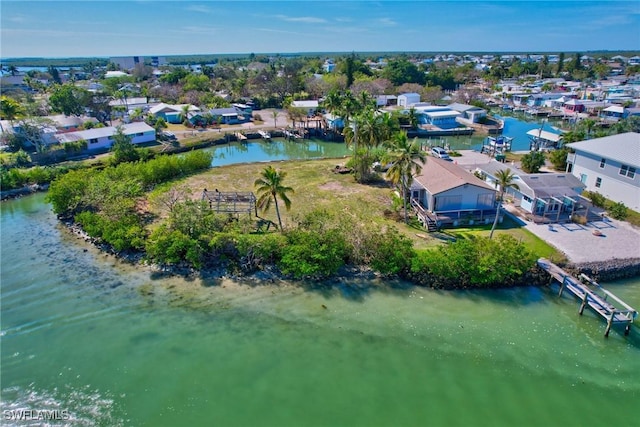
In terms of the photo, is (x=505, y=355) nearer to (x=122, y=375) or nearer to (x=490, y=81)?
(x=122, y=375)

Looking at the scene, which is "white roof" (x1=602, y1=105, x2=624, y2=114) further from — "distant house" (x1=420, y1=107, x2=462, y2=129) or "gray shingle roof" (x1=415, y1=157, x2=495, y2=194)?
"gray shingle roof" (x1=415, y1=157, x2=495, y2=194)

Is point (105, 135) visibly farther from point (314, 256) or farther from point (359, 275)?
point (359, 275)

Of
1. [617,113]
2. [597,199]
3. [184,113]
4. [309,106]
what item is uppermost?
[309,106]

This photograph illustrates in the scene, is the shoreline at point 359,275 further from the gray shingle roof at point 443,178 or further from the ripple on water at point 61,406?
the ripple on water at point 61,406

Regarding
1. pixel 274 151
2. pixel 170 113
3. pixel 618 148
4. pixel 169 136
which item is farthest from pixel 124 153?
pixel 618 148

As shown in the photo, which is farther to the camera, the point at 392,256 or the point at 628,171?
the point at 628,171

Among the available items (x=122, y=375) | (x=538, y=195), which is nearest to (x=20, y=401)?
(x=122, y=375)
